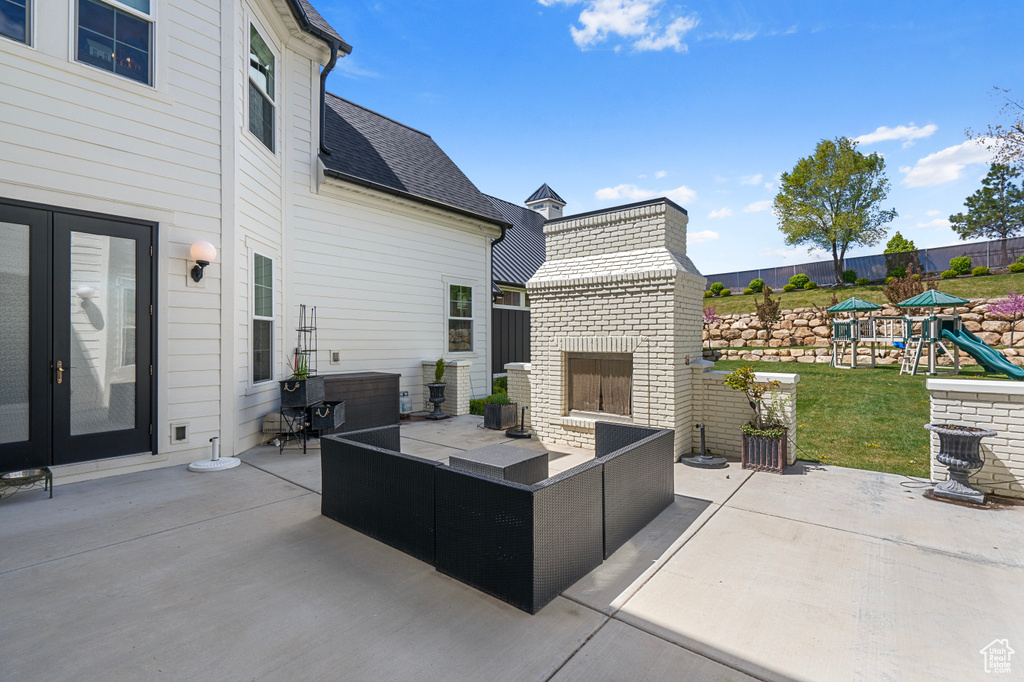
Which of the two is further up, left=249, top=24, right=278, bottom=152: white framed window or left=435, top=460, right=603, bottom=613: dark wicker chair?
left=249, top=24, right=278, bottom=152: white framed window

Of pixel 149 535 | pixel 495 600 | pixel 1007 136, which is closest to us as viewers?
pixel 495 600

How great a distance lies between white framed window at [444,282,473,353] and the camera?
10.3 metres

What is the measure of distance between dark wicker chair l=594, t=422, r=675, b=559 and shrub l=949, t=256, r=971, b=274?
76.7 feet

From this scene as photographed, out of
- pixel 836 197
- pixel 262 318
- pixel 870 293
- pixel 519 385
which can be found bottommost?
pixel 519 385

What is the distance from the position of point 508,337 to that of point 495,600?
9.68 meters

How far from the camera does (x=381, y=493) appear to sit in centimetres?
344

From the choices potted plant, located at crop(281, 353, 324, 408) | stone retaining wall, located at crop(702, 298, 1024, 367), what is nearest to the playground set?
stone retaining wall, located at crop(702, 298, 1024, 367)

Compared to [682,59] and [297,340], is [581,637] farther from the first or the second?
[682,59]

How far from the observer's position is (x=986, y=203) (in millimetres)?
26172

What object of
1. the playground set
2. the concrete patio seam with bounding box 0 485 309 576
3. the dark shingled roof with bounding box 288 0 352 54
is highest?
the dark shingled roof with bounding box 288 0 352 54

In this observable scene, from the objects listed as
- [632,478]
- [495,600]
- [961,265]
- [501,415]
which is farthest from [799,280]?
[495,600]

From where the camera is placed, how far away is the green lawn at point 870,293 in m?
15.8

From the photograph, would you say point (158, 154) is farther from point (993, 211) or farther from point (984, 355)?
point (993, 211)

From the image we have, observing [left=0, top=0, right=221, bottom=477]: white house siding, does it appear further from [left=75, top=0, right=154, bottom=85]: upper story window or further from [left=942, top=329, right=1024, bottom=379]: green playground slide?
[left=942, top=329, right=1024, bottom=379]: green playground slide
